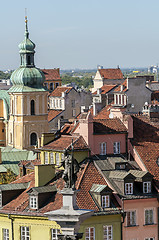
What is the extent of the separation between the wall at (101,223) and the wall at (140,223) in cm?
69

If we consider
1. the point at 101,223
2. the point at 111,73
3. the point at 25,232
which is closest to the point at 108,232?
the point at 101,223

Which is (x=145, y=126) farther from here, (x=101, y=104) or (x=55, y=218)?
(x=101, y=104)

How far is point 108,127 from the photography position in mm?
64938

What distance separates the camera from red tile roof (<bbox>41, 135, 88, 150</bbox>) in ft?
202

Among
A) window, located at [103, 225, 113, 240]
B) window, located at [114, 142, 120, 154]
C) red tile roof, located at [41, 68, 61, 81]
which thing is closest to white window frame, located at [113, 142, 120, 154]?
window, located at [114, 142, 120, 154]

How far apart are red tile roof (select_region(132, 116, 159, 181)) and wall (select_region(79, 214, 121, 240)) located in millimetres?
5625

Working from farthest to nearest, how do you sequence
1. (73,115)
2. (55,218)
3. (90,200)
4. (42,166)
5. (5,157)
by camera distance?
(73,115), (5,157), (42,166), (90,200), (55,218)

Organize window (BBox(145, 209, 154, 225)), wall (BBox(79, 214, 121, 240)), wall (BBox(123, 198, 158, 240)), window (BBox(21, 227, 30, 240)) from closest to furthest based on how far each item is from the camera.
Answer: wall (BBox(79, 214, 121, 240))
window (BBox(21, 227, 30, 240))
wall (BBox(123, 198, 158, 240))
window (BBox(145, 209, 154, 225))

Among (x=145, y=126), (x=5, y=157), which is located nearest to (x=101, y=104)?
(x=5, y=157)

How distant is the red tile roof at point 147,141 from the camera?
203 ft

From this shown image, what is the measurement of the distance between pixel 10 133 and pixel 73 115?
734 inches

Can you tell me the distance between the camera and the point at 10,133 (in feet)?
399

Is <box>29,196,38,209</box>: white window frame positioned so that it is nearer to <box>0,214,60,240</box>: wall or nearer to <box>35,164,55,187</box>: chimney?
<box>0,214,60,240</box>: wall

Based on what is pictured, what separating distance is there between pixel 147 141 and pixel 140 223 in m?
8.95
